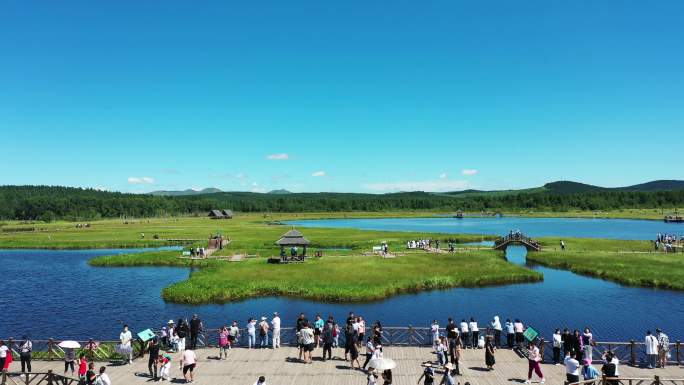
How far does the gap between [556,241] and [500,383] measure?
80.2 m

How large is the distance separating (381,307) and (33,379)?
30376 mm

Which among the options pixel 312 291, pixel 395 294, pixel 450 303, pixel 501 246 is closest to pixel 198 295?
pixel 312 291

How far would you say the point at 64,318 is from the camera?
43562mm

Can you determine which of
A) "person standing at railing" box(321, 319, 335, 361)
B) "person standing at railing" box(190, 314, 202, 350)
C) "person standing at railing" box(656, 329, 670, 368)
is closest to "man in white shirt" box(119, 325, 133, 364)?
"person standing at railing" box(190, 314, 202, 350)

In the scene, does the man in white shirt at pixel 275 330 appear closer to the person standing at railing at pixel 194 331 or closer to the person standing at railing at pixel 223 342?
Answer: the person standing at railing at pixel 223 342

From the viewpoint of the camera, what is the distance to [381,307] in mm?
45531

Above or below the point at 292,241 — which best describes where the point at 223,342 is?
below

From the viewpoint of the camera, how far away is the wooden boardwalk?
23.6 m

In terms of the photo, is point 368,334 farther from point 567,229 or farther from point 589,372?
point 567,229

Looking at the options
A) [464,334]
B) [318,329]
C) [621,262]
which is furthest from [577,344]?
[621,262]

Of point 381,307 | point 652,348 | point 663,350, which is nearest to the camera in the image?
point 652,348

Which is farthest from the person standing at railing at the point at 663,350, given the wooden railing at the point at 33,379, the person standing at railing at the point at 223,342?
the wooden railing at the point at 33,379

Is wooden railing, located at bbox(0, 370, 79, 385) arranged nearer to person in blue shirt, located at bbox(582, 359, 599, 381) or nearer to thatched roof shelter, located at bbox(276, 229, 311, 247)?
person in blue shirt, located at bbox(582, 359, 599, 381)

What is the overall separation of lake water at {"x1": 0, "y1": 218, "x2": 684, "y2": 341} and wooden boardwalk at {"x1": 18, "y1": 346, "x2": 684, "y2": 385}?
11.6m
